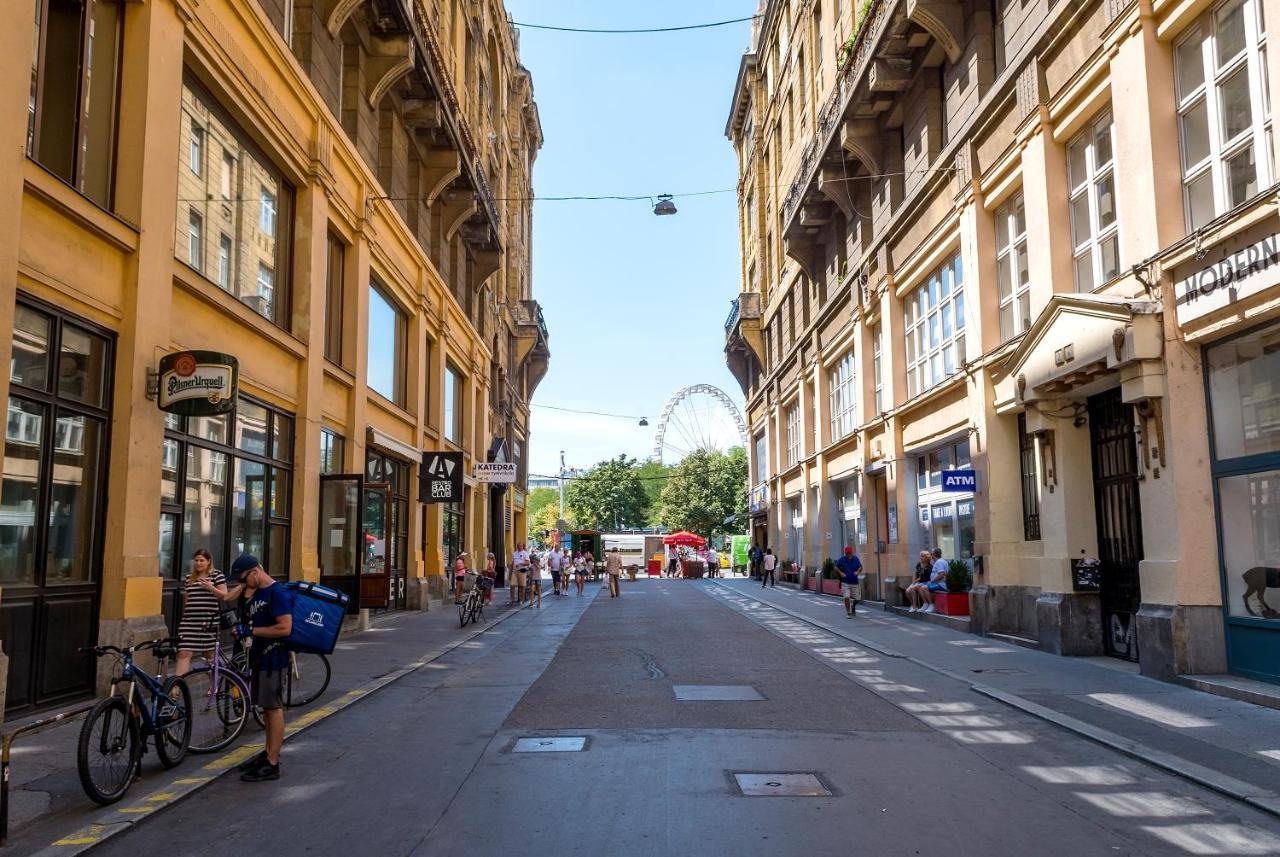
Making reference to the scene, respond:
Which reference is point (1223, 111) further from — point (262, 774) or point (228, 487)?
point (228, 487)

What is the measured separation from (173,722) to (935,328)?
59.3 feet

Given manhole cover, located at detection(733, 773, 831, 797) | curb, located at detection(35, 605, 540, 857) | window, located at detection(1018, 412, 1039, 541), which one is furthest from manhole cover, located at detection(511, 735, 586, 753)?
window, located at detection(1018, 412, 1039, 541)

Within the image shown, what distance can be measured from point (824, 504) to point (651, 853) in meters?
29.4

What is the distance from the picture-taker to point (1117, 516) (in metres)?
14.4

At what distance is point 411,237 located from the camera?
24.8 metres

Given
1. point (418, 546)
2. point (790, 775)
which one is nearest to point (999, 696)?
point (790, 775)

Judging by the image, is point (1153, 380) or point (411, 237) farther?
point (411, 237)

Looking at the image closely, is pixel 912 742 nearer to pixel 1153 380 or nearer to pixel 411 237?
pixel 1153 380

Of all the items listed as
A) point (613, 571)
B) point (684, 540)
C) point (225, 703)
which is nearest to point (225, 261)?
point (225, 703)

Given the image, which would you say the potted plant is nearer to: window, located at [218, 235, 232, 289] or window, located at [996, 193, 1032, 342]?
window, located at [996, 193, 1032, 342]

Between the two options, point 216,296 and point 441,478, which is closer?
point 216,296

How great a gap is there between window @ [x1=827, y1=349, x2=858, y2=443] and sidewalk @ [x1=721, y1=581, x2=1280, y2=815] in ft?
43.2

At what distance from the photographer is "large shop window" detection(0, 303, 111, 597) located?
9.41 metres

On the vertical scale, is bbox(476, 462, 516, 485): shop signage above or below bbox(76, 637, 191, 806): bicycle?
A: above
